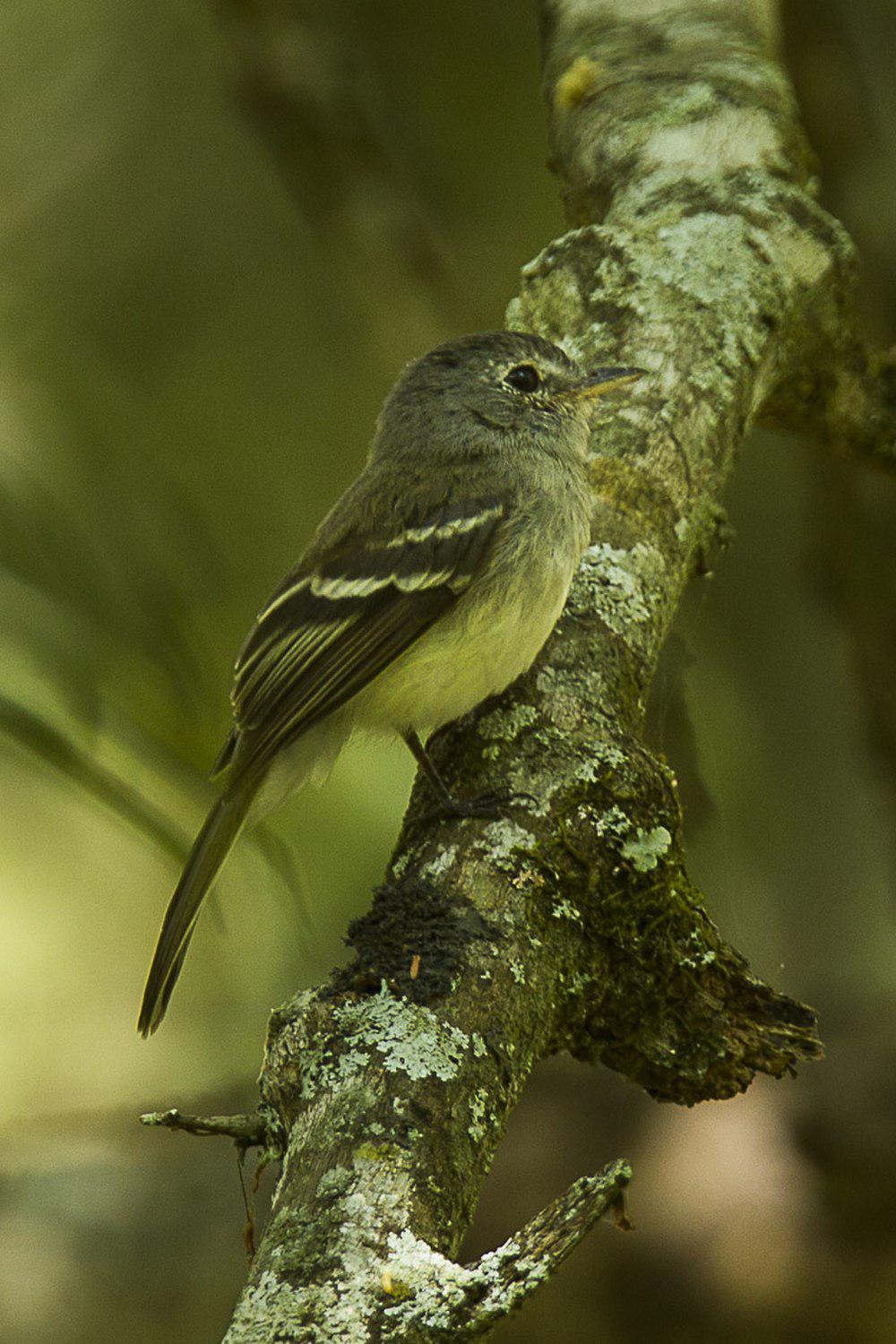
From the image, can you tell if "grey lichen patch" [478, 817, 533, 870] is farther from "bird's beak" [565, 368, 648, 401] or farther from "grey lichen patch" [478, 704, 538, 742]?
"bird's beak" [565, 368, 648, 401]

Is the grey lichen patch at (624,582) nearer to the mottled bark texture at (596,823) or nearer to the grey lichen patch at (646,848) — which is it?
the mottled bark texture at (596,823)

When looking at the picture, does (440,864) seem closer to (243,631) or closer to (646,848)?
(646,848)

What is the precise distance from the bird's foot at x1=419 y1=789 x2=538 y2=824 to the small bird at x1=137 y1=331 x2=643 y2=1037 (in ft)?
0.36

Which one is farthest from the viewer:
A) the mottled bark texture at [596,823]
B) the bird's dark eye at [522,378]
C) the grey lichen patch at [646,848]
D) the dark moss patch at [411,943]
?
the bird's dark eye at [522,378]

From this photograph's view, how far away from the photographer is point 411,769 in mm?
4324

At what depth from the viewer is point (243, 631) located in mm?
4336

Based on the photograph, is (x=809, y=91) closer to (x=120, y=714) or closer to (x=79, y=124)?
(x=79, y=124)

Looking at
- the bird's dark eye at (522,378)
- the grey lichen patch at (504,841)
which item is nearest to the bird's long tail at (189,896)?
the grey lichen patch at (504,841)

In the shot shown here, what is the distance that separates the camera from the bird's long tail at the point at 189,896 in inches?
104

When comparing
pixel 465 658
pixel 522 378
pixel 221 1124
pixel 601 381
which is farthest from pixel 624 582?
pixel 221 1124

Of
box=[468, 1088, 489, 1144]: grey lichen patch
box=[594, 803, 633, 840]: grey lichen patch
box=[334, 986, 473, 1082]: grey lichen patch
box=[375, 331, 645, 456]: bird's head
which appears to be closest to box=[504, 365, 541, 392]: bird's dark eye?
box=[375, 331, 645, 456]: bird's head

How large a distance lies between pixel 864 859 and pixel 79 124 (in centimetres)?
378

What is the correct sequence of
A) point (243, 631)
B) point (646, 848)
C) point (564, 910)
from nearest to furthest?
point (564, 910), point (646, 848), point (243, 631)

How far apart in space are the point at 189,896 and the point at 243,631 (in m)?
1.70
